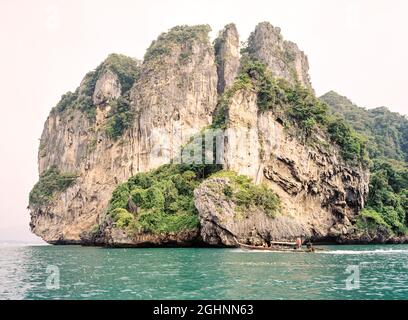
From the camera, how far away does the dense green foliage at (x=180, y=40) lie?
74.9 metres

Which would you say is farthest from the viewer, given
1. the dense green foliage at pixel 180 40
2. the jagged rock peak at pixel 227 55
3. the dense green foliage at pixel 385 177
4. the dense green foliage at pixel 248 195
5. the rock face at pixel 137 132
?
the jagged rock peak at pixel 227 55

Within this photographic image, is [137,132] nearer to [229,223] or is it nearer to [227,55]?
[227,55]

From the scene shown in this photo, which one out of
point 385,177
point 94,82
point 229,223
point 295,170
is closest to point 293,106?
point 295,170

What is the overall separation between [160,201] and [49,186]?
3245 cm

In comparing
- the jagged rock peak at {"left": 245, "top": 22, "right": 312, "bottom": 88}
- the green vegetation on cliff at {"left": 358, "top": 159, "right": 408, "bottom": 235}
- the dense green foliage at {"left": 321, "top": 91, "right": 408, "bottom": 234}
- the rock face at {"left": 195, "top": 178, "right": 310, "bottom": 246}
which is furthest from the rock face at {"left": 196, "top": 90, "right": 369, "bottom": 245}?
the jagged rock peak at {"left": 245, "top": 22, "right": 312, "bottom": 88}

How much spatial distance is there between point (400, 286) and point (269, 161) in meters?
34.5

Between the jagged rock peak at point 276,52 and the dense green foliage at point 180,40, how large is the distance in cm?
917

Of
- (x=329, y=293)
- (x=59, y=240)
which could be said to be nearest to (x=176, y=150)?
(x=59, y=240)

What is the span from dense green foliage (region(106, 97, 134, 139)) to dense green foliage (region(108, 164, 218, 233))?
1719 cm

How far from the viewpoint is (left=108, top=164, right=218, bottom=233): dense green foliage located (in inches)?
1889

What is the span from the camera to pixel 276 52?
78938mm

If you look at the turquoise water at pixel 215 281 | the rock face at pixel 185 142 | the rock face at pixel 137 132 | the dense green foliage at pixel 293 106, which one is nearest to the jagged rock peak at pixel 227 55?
the rock face at pixel 185 142

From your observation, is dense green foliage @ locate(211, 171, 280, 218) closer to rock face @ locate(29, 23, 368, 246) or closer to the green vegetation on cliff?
rock face @ locate(29, 23, 368, 246)

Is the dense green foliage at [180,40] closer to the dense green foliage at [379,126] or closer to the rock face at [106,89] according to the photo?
the rock face at [106,89]
